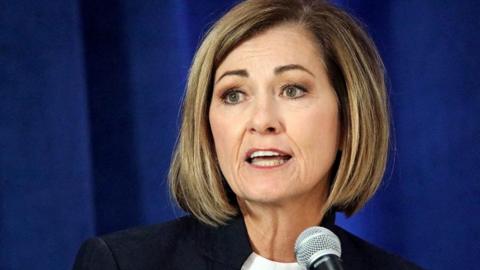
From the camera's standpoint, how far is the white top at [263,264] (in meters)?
1.60

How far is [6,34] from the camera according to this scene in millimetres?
1804

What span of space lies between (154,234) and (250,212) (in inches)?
7.4

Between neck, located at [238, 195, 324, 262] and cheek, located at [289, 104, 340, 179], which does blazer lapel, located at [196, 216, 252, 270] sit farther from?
cheek, located at [289, 104, 340, 179]

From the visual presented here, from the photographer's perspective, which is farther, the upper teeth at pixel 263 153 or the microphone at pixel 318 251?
the upper teeth at pixel 263 153

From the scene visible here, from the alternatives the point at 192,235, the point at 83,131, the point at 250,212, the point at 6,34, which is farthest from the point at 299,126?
the point at 6,34

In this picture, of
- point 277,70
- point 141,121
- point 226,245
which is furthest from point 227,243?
point 141,121

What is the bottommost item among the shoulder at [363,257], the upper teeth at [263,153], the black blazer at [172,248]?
the shoulder at [363,257]

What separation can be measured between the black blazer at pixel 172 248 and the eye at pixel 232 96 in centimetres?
23

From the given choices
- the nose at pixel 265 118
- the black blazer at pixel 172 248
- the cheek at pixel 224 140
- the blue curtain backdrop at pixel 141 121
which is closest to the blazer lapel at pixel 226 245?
the black blazer at pixel 172 248

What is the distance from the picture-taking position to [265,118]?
1490mm

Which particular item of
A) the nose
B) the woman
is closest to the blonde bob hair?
the woman

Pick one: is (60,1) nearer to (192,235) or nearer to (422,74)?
(192,235)

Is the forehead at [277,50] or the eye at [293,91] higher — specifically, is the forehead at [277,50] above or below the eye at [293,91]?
above

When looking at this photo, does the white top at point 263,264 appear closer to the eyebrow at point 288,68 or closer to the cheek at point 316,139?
the cheek at point 316,139
